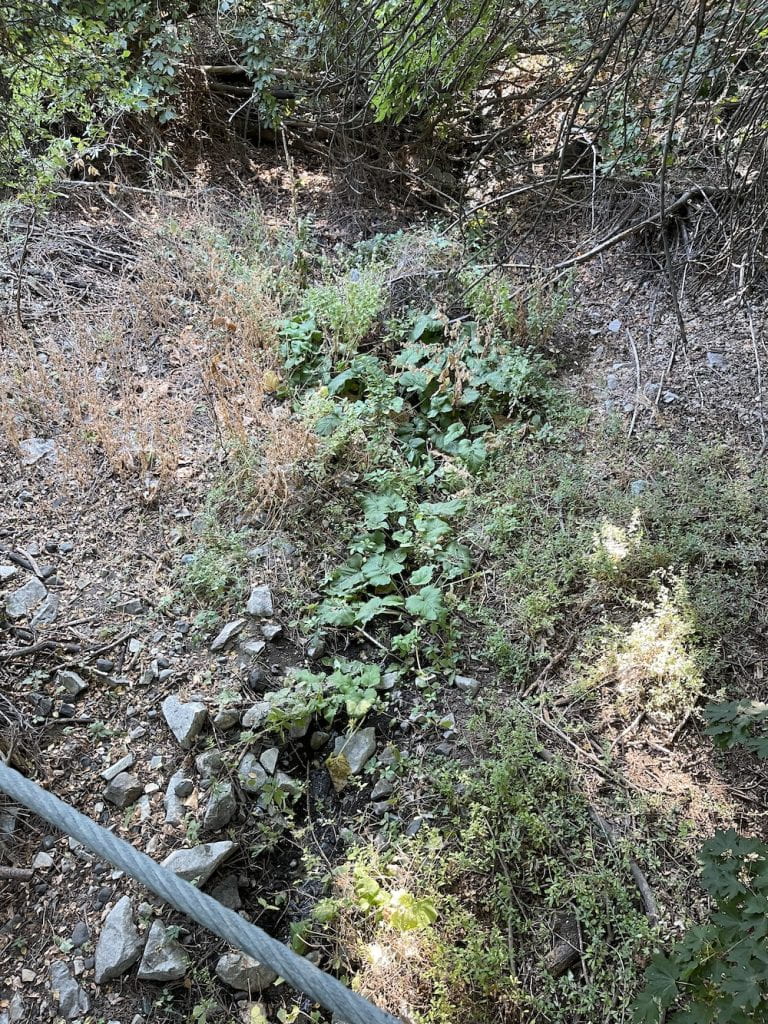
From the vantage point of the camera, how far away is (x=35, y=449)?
3355 mm

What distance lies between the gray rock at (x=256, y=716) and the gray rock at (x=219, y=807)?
0.73ft

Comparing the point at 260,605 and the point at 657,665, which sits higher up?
the point at 260,605

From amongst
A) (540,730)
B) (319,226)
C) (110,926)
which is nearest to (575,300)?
(319,226)

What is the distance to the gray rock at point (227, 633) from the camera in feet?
8.77

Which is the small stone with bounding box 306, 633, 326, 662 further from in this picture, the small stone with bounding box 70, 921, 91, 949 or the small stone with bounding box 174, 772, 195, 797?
the small stone with bounding box 70, 921, 91, 949

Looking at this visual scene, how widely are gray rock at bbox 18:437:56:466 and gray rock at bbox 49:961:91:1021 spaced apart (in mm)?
2181

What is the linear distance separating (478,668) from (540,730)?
340mm

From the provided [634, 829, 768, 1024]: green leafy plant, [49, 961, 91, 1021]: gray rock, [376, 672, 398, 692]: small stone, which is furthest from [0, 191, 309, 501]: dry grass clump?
[634, 829, 768, 1024]: green leafy plant

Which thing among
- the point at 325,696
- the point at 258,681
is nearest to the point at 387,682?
the point at 325,696

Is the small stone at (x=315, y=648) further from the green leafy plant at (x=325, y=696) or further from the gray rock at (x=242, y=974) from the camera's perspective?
the gray rock at (x=242, y=974)

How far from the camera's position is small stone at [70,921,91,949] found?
1.96 meters

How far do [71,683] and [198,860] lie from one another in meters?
0.83

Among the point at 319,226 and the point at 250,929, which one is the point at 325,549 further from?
the point at 319,226

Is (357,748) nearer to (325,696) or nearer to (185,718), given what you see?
(325,696)
